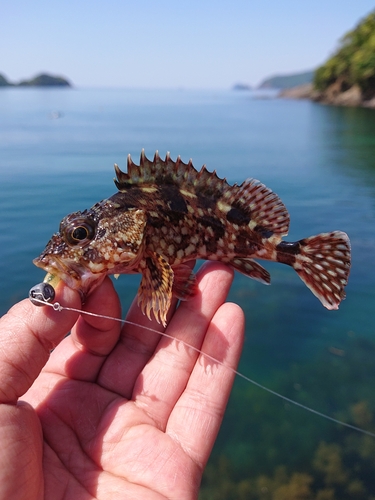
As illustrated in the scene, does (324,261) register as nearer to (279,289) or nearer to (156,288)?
(156,288)

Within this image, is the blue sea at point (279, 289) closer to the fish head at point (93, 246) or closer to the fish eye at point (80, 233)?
the fish head at point (93, 246)

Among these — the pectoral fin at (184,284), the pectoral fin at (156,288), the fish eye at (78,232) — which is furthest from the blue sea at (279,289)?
the fish eye at (78,232)

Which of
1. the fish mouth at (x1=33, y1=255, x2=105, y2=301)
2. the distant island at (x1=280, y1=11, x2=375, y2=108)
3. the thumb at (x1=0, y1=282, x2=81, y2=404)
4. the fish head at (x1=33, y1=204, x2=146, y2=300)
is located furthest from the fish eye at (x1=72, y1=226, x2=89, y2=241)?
the distant island at (x1=280, y1=11, x2=375, y2=108)

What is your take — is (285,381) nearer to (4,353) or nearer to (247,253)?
(247,253)

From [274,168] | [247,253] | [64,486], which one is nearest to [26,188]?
[274,168]

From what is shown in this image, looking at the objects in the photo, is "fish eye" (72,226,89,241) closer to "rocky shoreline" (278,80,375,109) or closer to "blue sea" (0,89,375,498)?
"blue sea" (0,89,375,498)

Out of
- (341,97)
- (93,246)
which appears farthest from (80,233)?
(341,97)
